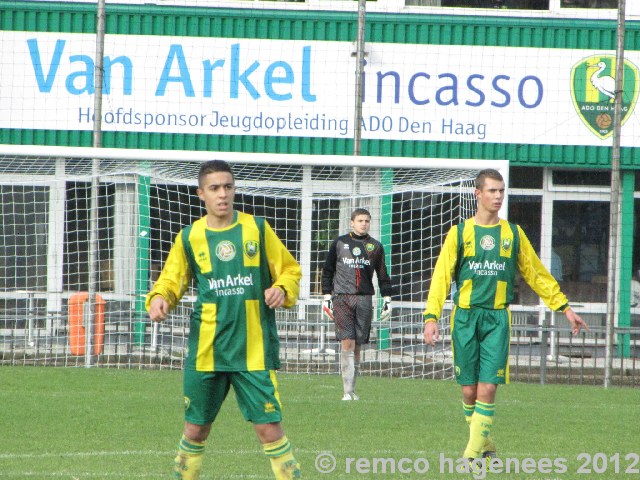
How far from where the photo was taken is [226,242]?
5754 millimetres

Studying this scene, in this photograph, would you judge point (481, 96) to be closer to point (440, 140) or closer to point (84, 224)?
point (440, 140)

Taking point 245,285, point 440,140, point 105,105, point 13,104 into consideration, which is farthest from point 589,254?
→ point 245,285

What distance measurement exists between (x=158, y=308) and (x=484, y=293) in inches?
106

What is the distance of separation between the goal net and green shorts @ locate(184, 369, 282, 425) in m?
7.82

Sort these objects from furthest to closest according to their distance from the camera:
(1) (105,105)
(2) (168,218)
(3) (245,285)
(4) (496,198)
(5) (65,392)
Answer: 1. (1) (105,105)
2. (2) (168,218)
3. (5) (65,392)
4. (4) (496,198)
5. (3) (245,285)

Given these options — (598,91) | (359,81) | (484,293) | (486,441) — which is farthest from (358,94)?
(486,441)

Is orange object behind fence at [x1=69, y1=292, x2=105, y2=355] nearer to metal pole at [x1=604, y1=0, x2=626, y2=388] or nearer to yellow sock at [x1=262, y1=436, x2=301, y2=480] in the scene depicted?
metal pole at [x1=604, y1=0, x2=626, y2=388]

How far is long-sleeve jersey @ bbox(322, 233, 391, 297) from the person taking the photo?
1177cm

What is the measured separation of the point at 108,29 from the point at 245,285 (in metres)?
12.8

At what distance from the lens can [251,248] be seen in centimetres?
576

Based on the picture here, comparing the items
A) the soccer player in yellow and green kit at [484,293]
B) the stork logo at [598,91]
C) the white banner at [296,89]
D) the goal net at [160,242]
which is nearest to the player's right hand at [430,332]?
the soccer player in yellow and green kit at [484,293]

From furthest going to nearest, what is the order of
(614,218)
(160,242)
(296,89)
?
1. (296,89)
2. (160,242)
3. (614,218)

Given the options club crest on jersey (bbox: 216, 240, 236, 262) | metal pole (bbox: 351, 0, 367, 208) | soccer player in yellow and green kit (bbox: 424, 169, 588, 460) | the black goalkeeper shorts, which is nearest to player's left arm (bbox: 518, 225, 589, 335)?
soccer player in yellow and green kit (bbox: 424, 169, 588, 460)

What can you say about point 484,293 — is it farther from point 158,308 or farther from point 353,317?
point 353,317
